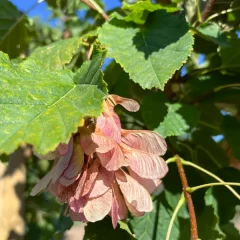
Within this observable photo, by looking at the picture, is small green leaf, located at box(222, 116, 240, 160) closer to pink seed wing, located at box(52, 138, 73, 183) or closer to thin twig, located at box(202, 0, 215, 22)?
thin twig, located at box(202, 0, 215, 22)

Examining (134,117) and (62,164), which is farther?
(134,117)

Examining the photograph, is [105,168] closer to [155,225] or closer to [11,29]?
[155,225]

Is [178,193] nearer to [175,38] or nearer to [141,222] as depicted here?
[141,222]

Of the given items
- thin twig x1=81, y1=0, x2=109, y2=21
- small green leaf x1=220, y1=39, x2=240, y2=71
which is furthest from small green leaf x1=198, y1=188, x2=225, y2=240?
thin twig x1=81, y1=0, x2=109, y2=21

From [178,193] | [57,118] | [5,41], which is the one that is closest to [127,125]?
[178,193]

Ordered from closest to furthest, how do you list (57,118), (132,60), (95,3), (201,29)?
(57,118), (132,60), (201,29), (95,3)

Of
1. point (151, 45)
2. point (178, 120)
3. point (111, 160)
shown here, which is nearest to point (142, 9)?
point (151, 45)
